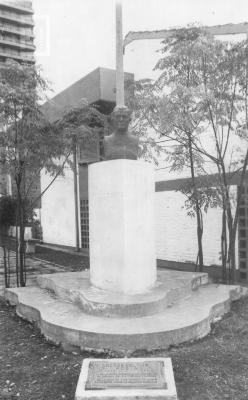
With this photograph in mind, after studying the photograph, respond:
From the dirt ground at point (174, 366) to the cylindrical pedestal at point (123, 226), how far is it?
1.32 meters

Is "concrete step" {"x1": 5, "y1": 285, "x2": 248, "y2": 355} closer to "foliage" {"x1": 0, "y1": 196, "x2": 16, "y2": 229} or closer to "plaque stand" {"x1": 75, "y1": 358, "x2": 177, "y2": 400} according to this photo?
"plaque stand" {"x1": 75, "y1": 358, "x2": 177, "y2": 400}

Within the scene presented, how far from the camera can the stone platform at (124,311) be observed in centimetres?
454

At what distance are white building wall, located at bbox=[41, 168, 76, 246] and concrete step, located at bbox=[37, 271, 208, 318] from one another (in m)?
8.91

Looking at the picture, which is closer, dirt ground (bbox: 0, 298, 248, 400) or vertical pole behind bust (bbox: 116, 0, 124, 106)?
dirt ground (bbox: 0, 298, 248, 400)

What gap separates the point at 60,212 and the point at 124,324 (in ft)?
40.9

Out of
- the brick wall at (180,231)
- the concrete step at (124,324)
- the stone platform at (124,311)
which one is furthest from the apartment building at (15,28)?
the concrete step at (124,324)

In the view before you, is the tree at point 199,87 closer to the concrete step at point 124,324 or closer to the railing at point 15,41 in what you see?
the concrete step at point 124,324

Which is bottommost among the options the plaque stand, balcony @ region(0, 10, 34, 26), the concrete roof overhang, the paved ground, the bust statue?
the paved ground

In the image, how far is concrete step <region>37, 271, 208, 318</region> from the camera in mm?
5195

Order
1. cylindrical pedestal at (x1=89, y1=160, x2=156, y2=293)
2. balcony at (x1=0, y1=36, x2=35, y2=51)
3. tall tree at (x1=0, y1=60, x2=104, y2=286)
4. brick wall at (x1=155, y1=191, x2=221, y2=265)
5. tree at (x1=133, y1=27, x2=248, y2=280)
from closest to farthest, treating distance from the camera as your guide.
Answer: cylindrical pedestal at (x1=89, y1=160, x2=156, y2=293)
tree at (x1=133, y1=27, x2=248, y2=280)
tall tree at (x1=0, y1=60, x2=104, y2=286)
brick wall at (x1=155, y1=191, x2=221, y2=265)
balcony at (x1=0, y1=36, x2=35, y2=51)

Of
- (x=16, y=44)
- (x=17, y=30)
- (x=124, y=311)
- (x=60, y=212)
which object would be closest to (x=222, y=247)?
(x=124, y=311)

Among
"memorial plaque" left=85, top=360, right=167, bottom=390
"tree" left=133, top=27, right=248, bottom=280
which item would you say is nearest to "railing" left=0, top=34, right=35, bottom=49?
"tree" left=133, top=27, right=248, bottom=280

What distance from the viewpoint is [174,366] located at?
418 centimetres

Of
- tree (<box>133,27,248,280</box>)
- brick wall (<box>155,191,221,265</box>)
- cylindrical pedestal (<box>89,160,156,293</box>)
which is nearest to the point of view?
cylindrical pedestal (<box>89,160,156,293</box>)
